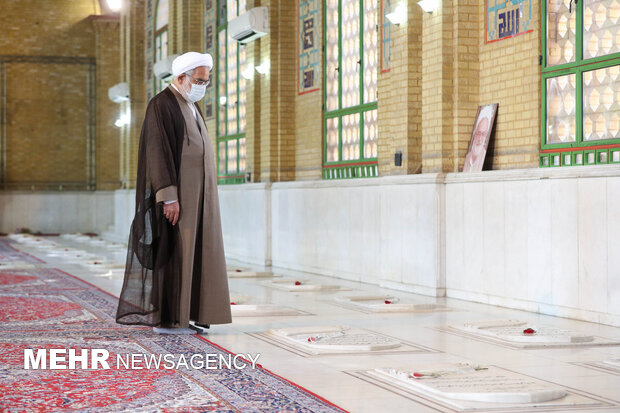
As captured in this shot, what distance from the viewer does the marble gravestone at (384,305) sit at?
865 cm

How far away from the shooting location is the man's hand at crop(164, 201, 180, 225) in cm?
672

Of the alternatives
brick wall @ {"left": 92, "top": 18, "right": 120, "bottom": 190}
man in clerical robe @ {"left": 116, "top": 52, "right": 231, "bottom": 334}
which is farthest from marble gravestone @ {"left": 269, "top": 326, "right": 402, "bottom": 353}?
brick wall @ {"left": 92, "top": 18, "right": 120, "bottom": 190}

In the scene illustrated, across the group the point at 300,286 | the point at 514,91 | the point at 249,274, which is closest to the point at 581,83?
the point at 514,91

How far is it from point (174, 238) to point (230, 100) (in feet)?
36.2

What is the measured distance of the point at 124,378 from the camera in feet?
16.9

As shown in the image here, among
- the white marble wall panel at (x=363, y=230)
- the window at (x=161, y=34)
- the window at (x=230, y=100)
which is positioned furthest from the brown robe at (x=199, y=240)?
the window at (x=161, y=34)

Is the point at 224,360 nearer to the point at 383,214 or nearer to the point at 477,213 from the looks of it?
the point at 477,213

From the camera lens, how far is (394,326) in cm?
755

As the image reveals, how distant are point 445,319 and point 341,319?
0.84m

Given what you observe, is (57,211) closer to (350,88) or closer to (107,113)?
(107,113)

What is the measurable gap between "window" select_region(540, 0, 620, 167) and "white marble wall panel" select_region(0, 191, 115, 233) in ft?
65.8

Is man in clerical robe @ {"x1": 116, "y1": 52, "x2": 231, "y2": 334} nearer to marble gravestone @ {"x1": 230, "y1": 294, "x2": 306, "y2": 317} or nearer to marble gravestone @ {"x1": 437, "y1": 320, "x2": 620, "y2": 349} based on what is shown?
marble gravestone @ {"x1": 230, "y1": 294, "x2": 306, "y2": 317}

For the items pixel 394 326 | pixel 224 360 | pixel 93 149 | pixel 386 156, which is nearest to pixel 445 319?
pixel 394 326

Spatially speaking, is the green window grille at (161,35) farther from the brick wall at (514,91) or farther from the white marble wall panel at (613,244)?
the white marble wall panel at (613,244)
